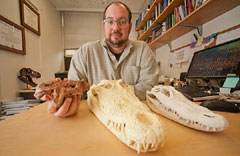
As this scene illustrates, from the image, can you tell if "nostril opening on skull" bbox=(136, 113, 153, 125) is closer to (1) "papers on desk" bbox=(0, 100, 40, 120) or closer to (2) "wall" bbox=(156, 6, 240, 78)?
(2) "wall" bbox=(156, 6, 240, 78)

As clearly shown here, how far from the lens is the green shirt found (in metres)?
1.13

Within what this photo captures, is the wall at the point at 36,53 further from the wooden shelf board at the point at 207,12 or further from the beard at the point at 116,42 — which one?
the wooden shelf board at the point at 207,12

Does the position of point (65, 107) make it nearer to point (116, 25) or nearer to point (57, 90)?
point (57, 90)

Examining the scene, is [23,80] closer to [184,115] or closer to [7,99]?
[7,99]

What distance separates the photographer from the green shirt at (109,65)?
1.13 m

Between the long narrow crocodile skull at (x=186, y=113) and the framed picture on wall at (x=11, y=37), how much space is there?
1.83 metres

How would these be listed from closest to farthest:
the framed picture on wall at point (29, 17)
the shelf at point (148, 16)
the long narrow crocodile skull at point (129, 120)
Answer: the long narrow crocodile skull at point (129, 120), the framed picture on wall at point (29, 17), the shelf at point (148, 16)

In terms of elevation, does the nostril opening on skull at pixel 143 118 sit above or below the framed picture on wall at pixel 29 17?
below

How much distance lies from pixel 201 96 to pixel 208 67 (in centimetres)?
44

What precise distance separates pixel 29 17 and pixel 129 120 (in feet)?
8.19

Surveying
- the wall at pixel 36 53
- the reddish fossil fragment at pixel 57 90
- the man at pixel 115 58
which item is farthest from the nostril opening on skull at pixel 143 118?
the wall at pixel 36 53

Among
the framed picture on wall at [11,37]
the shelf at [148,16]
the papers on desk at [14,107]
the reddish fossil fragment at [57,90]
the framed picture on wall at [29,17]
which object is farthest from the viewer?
the shelf at [148,16]

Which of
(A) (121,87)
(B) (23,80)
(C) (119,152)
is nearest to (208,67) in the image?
(A) (121,87)

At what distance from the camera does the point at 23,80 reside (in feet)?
5.39
